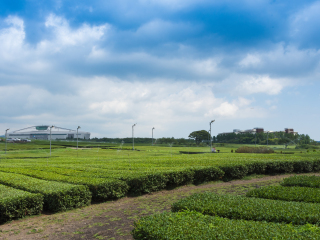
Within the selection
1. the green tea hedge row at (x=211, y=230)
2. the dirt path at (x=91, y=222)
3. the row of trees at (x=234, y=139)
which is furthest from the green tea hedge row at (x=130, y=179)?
the row of trees at (x=234, y=139)

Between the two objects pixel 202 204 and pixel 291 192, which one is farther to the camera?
pixel 291 192

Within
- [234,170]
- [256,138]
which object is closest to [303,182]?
[234,170]

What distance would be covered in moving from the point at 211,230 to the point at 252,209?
2008 mm

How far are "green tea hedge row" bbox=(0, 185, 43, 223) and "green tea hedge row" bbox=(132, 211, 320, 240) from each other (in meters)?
4.43

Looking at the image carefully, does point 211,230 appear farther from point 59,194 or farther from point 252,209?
point 59,194

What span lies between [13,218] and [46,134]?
250 ft

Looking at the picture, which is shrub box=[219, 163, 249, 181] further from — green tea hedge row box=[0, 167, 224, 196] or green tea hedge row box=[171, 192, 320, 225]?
green tea hedge row box=[171, 192, 320, 225]

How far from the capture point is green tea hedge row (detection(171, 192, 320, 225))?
5539 mm

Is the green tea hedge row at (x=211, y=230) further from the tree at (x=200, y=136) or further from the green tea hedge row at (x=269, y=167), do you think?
the tree at (x=200, y=136)

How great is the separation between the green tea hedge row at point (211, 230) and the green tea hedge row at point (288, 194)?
321 cm

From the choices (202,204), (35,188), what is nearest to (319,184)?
(202,204)

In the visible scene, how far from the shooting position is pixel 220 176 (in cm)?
1408

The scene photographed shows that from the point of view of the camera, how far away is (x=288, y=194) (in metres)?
8.17

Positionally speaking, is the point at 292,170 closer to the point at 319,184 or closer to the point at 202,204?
the point at 319,184
